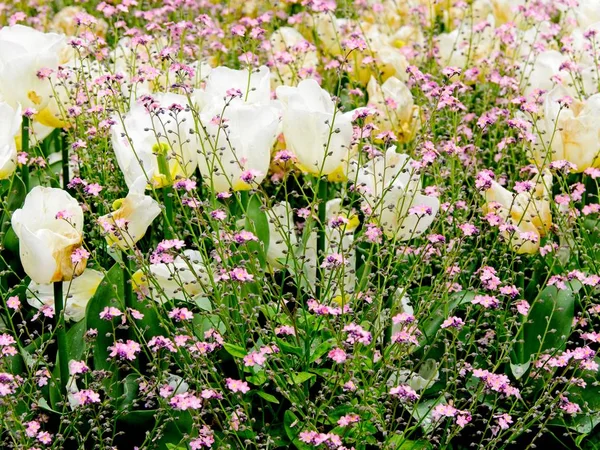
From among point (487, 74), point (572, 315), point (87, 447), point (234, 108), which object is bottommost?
point (87, 447)

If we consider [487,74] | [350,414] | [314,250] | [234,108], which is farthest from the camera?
[487,74]

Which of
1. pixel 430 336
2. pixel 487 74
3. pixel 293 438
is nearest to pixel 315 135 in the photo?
pixel 430 336

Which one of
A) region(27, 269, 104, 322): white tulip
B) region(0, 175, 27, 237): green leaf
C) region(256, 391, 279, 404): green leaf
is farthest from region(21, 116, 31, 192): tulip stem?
region(256, 391, 279, 404): green leaf

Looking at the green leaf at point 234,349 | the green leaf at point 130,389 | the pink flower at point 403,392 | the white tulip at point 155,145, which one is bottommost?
the green leaf at point 130,389

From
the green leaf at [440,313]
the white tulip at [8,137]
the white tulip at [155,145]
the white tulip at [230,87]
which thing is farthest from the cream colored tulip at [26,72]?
the green leaf at [440,313]

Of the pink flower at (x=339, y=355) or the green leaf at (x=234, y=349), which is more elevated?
the pink flower at (x=339, y=355)

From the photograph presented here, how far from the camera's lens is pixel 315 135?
2025mm

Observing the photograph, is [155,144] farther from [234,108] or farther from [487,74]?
[487,74]

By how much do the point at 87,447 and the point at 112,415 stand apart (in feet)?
0.26

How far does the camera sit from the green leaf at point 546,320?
2062 millimetres

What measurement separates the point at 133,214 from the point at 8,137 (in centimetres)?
42

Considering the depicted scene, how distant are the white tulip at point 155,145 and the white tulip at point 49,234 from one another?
6.7 inches

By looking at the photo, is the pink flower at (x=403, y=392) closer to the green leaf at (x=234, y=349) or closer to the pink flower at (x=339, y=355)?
the pink flower at (x=339, y=355)

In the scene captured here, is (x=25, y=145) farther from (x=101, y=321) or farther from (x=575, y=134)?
(x=575, y=134)
